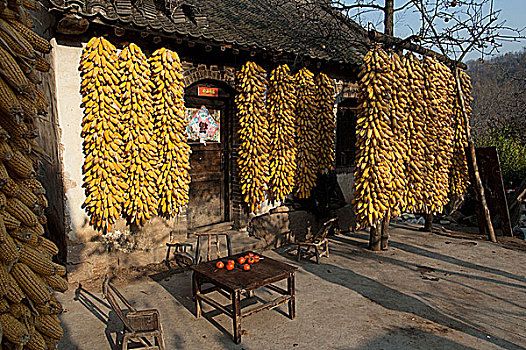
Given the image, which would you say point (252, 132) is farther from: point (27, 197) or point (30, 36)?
point (27, 197)

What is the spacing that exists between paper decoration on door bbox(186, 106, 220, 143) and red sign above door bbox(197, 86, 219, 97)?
267 mm

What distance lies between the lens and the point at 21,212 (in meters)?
1.68

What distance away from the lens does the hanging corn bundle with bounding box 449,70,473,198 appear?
8391mm

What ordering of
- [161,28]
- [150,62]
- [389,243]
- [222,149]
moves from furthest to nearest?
[389,243] → [222,149] → [150,62] → [161,28]

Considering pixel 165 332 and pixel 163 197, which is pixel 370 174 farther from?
pixel 165 332

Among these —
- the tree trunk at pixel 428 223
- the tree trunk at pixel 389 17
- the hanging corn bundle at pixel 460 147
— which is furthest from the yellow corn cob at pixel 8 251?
the tree trunk at pixel 428 223

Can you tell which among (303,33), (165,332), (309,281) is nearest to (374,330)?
(309,281)

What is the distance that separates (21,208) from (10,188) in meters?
0.11

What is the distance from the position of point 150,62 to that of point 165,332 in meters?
4.06

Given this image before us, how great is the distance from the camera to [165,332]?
4.50m

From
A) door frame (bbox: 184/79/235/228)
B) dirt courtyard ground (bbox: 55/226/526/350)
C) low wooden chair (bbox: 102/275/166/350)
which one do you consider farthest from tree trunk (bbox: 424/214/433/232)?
low wooden chair (bbox: 102/275/166/350)

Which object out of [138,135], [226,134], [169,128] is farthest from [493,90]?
[138,135]

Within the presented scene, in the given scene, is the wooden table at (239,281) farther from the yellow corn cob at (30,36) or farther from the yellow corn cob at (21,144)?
the yellow corn cob at (30,36)

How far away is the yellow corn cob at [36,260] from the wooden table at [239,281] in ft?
8.55
